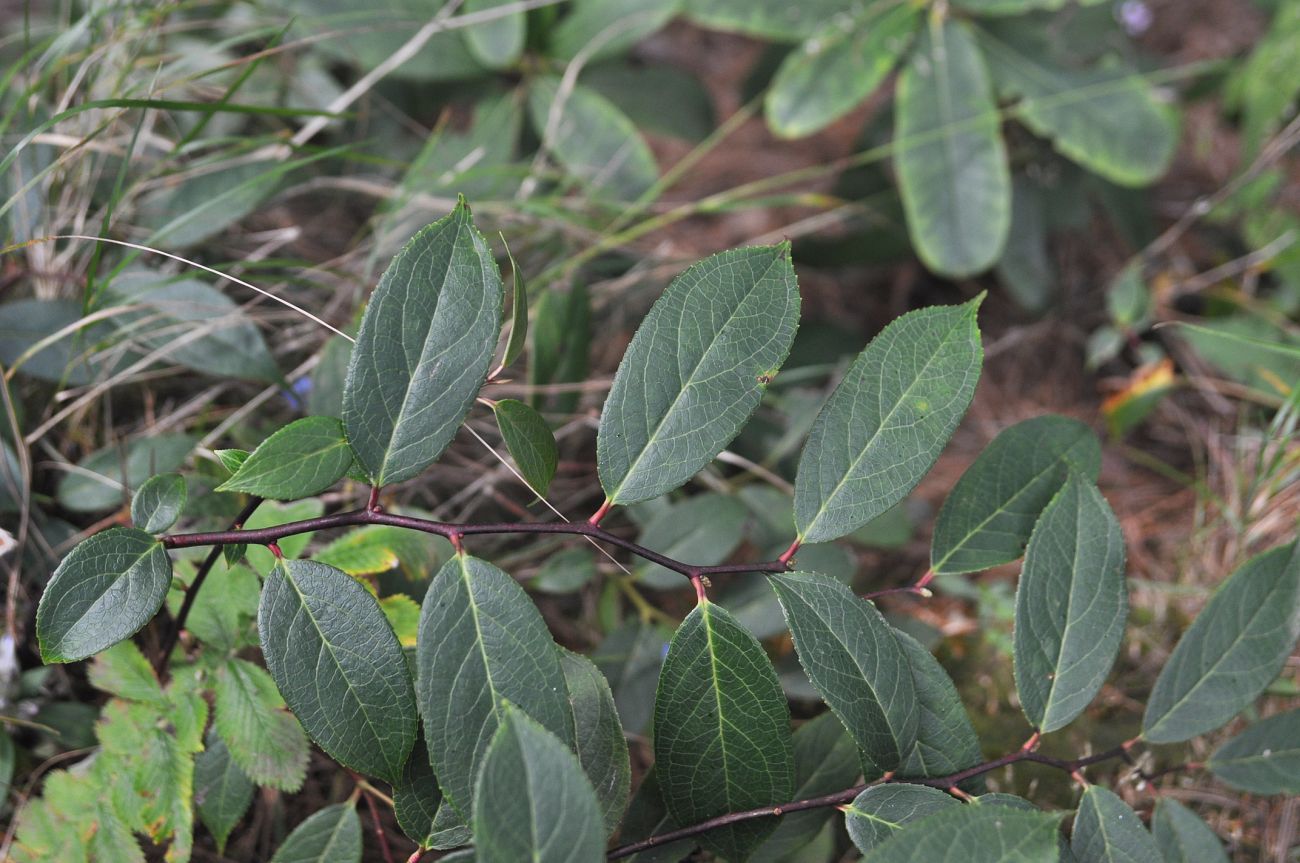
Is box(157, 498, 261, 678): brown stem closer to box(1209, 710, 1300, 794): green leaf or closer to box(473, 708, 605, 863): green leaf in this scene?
box(473, 708, 605, 863): green leaf

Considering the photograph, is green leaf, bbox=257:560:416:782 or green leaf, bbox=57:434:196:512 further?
green leaf, bbox=57:434:196:512

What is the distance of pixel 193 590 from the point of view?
799mm

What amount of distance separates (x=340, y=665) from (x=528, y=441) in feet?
0.68

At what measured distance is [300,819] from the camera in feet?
3.52

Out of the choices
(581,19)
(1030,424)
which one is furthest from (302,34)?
(1030,424)

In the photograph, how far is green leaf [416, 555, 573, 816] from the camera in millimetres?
656

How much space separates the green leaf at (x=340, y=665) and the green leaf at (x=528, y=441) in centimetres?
14

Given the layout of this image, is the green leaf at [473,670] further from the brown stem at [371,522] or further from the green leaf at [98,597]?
the green leaf at [98,597]

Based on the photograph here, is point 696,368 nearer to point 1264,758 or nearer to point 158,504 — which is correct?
point 158,504

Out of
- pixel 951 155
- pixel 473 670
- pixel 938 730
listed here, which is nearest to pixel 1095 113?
pixel 951 155

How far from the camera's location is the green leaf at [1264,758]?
83cm

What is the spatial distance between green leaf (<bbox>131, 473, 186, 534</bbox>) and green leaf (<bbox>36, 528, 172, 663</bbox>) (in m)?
0.03

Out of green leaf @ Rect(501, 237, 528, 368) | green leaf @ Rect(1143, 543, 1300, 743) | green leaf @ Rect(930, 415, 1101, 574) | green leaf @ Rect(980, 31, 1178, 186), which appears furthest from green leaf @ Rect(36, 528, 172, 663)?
green leaf @ Rect(980, 31, 1178, 186)

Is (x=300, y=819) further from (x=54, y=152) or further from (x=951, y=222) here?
(x=951, y=222)
